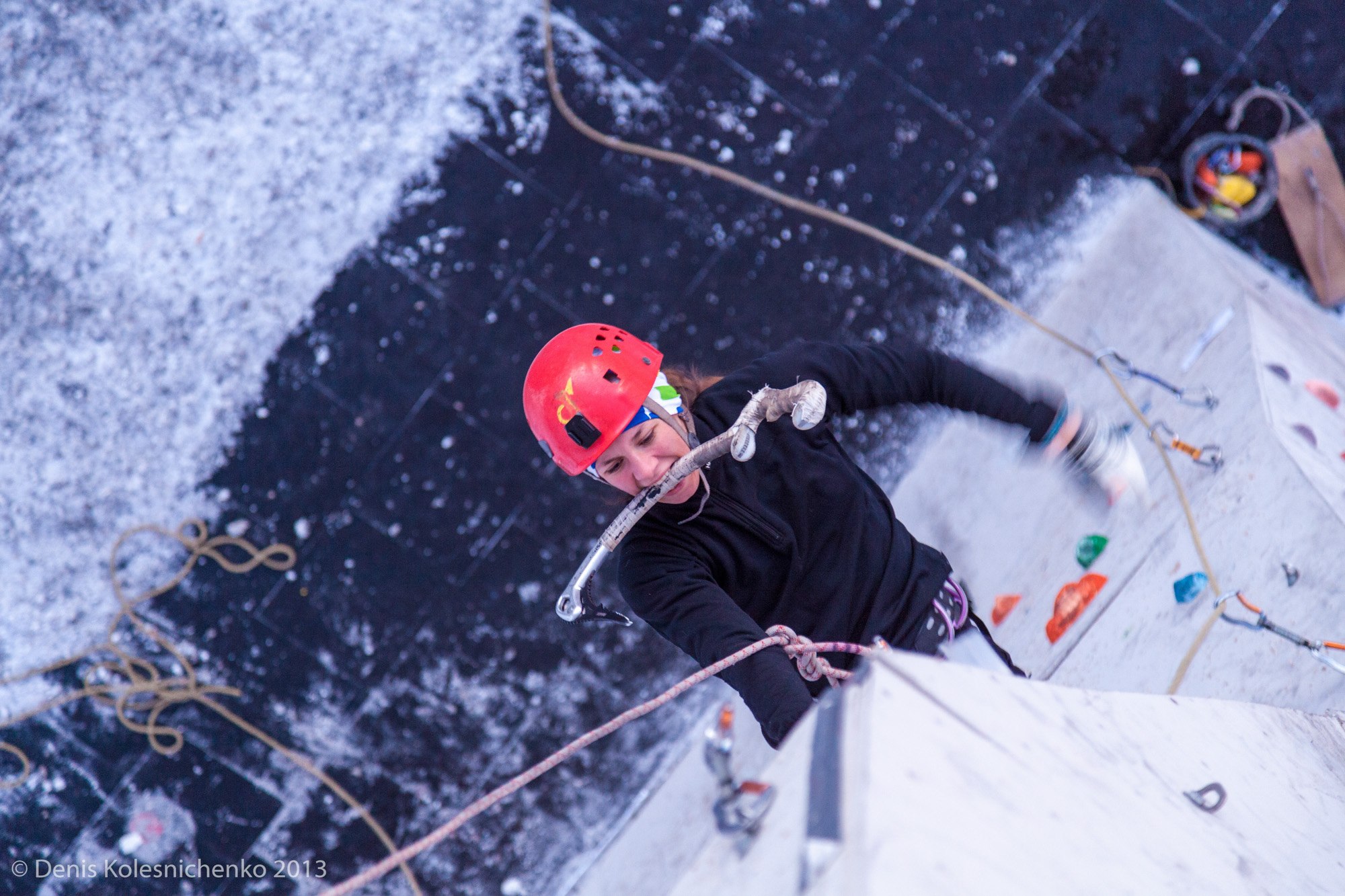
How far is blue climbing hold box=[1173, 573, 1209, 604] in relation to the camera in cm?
194

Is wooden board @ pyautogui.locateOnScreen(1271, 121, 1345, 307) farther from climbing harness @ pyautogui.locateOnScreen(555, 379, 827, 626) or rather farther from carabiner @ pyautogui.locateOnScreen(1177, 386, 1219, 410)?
climbing harness @ pyautogui.locateOnScreen(555, 379, 827, 626)

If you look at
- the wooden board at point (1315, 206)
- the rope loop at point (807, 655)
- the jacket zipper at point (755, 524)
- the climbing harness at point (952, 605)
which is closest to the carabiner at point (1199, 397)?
the climbing harness at point (952, 605)

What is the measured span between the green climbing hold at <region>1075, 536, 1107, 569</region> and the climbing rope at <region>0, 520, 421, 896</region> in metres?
2.08

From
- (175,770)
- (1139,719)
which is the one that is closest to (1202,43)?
(1139,719)

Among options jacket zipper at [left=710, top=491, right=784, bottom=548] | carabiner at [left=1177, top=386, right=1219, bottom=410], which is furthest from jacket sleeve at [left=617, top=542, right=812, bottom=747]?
carabiner at [left=1177, top=386, right=1219, bottom=410]

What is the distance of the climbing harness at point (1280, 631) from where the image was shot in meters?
1.69

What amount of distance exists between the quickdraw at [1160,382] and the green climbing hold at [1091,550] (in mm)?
397

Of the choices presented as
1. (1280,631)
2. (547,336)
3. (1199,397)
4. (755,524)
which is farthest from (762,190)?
(1280,631)

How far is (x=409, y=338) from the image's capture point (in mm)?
2789

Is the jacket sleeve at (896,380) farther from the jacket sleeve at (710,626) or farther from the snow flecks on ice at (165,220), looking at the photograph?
the snow flecks on ice at (165,220)

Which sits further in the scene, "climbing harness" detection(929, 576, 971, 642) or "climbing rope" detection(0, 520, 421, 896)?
"climbing rope" detection(0, 520, 421, 896)

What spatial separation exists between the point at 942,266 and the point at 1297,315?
99 cm

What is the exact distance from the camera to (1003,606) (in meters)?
2.53

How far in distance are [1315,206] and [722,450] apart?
2.35 m
